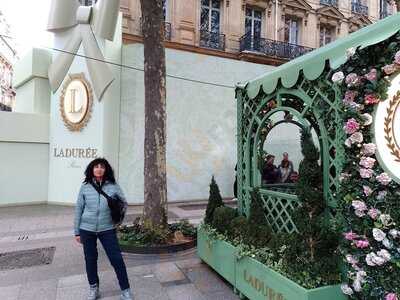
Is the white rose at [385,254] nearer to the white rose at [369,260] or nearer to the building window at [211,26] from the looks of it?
the white rose at [369,260]

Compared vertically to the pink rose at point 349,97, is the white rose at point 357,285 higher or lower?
lower

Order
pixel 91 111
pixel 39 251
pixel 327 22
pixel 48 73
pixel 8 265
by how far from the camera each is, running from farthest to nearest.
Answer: pixel 327 22
pixel 48 73
pixel 91 111
pixel 39 251
pixel 8 265

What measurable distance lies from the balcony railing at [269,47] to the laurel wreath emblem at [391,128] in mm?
14739

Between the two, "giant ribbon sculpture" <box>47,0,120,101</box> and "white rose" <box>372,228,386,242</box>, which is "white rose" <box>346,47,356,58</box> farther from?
"giant ribbon sculpture" <box>47,0,120,101</box>

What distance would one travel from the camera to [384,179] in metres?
3.06

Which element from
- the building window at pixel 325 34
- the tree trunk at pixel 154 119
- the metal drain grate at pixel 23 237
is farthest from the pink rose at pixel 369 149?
the building window at pixel 325 34

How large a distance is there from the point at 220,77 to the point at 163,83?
632cm

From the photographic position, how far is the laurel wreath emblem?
3.11 m

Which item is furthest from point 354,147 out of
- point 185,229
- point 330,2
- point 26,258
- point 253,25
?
point 330,2

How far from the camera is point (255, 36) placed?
17688mm

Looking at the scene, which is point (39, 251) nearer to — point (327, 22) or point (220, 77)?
point (220, 77)

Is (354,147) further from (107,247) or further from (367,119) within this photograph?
(107,247)

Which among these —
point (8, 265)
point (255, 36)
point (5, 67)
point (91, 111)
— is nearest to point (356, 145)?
point (8, 265)

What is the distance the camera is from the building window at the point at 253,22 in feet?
59.4
